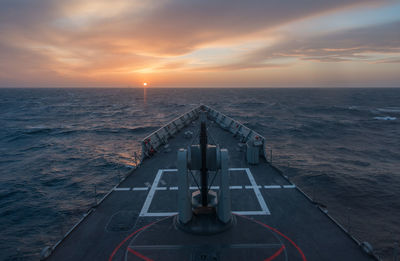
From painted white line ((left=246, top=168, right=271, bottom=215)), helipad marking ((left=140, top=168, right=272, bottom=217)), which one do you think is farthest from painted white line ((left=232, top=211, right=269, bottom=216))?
painted white line ((left=246, top=168, right=271, bottom=215))

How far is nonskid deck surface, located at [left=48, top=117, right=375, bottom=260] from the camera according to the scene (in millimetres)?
8953

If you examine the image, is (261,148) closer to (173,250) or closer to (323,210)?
(323,210)

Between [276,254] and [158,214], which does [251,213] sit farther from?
[158,214]

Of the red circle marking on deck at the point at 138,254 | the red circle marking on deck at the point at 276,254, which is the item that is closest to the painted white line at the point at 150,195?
the red circle marking on deck at the point at 138,254

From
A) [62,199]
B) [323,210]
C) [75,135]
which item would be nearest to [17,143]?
[75,135]

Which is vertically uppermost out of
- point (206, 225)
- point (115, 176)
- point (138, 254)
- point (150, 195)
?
point (206, 225)

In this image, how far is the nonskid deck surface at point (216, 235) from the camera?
8.95 meters

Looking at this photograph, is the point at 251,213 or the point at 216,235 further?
the point at 251,213

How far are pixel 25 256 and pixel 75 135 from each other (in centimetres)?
4220

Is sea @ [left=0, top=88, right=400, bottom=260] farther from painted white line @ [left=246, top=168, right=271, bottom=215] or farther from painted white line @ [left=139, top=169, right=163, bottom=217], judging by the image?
painted white line @ [left=246, top=168, right=271, bottom=215]

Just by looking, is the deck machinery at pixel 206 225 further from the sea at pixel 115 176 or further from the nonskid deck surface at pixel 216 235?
the sea at pixel 115 176

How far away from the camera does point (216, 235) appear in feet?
32.5

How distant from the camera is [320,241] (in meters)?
9.59

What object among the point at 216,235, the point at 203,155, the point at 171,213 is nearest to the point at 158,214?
the point at 171,213
